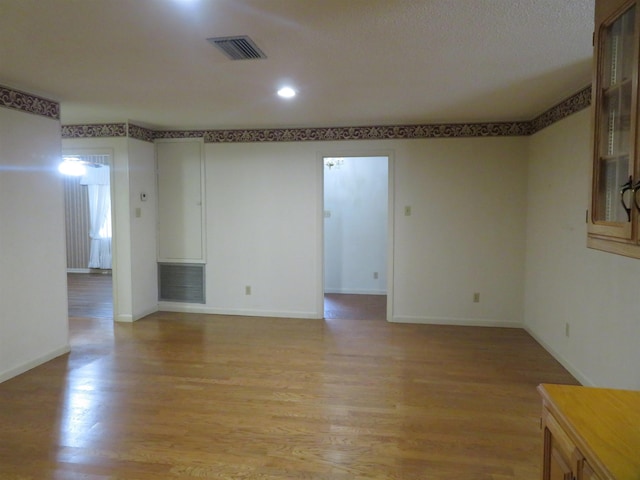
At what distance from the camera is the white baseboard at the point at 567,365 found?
3203 millimetres

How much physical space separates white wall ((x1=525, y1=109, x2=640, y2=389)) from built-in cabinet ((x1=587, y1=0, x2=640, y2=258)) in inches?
49.0

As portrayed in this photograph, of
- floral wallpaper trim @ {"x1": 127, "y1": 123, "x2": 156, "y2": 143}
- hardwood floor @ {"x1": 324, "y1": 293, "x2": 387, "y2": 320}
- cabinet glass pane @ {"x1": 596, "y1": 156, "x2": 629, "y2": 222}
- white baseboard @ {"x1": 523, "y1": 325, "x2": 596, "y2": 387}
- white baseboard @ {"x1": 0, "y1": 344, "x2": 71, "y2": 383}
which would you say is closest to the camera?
cabinet glass pane @ {"x1": 596, "y1": 156, "x2": 629, "y2": 222}

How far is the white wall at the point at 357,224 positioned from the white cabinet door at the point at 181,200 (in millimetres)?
2172

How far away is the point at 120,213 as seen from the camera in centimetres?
484

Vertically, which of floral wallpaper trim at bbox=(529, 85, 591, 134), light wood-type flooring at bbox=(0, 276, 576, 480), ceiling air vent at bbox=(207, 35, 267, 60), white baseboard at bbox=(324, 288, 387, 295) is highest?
ceiling air vent at bbox=(207, 35, 267, 60)

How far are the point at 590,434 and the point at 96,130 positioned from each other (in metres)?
5.16

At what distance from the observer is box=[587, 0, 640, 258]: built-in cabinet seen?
140cm

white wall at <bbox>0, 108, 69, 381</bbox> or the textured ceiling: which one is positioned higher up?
the textured ceiling

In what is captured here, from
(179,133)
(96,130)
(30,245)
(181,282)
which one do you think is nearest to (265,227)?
(181,282)

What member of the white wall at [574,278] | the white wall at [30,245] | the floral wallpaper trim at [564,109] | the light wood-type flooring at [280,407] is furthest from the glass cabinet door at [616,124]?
the white wall at [30,245]

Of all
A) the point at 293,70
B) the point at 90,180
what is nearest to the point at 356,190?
the point at 293,70

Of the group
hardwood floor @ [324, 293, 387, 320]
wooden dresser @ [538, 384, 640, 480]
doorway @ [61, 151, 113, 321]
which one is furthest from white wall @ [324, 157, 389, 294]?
wooden dresser @ [538, 384, 640, 480]

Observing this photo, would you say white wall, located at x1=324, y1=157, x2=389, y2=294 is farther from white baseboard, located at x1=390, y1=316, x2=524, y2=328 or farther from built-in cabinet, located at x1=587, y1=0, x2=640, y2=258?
built-in cabinet, located at x1=587, y1=0, x2=640, y2=258

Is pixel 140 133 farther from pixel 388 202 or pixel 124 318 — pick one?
pixel 388 202
